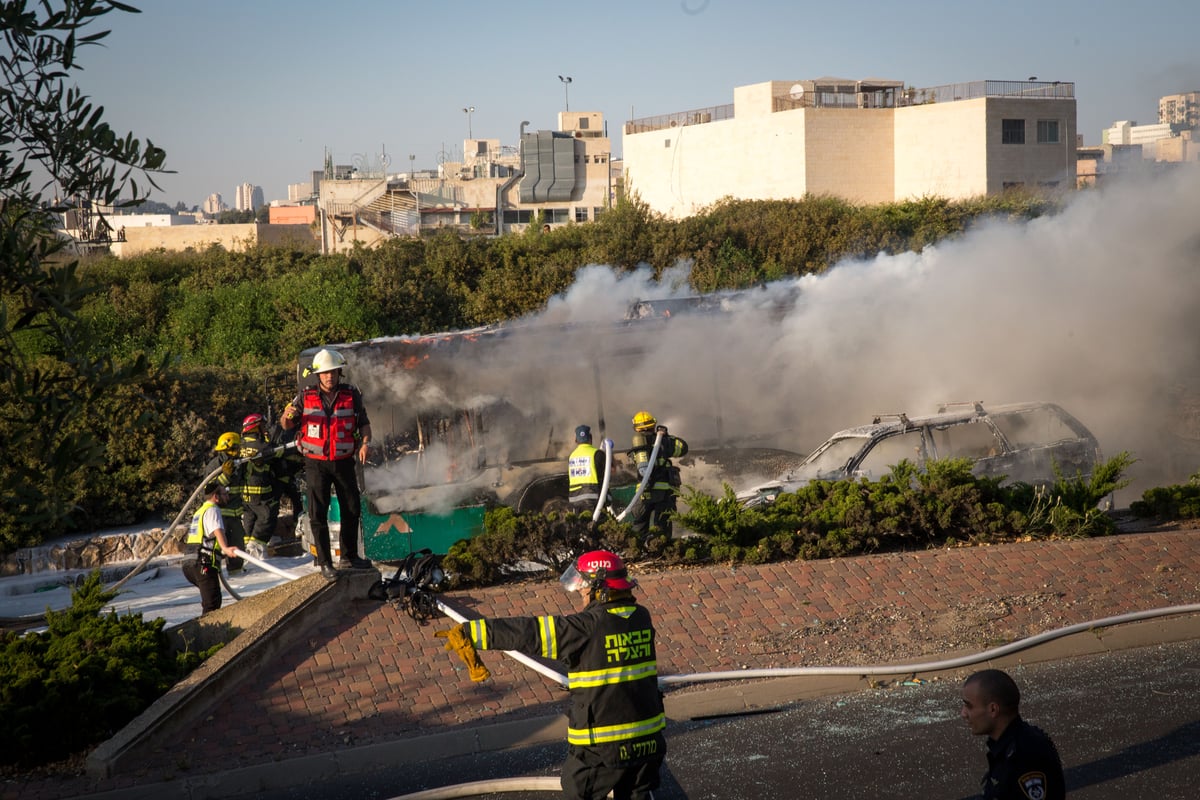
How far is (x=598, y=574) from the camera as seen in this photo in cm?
509

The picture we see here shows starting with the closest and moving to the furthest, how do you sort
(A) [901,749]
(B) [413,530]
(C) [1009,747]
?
1. (C) [1009,747]
2. (A) [901,749]
3. (B) [413,530]

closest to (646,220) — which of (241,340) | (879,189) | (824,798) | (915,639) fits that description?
(241,340)

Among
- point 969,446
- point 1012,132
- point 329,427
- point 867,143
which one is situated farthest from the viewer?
point 867,143

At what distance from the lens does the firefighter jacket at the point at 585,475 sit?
1136 centimetres

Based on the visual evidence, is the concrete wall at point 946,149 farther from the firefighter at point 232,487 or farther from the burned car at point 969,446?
the firefighter at point 232,487

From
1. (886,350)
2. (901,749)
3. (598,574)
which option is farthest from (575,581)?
(886,350)

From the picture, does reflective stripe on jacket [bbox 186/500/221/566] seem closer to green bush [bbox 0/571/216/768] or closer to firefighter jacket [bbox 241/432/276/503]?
green bush [bbox 0/571/216/768]

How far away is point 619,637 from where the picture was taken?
4.95 m

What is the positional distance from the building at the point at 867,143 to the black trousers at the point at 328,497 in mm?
41157

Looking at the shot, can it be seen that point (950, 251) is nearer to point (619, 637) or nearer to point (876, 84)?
point (619, 637)

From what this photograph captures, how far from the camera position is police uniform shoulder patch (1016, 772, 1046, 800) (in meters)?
3.83

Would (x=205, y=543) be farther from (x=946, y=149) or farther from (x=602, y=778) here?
(x=946, y=149)

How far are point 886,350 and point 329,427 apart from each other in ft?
32.3

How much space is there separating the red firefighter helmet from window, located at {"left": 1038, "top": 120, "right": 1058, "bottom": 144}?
159 feet
